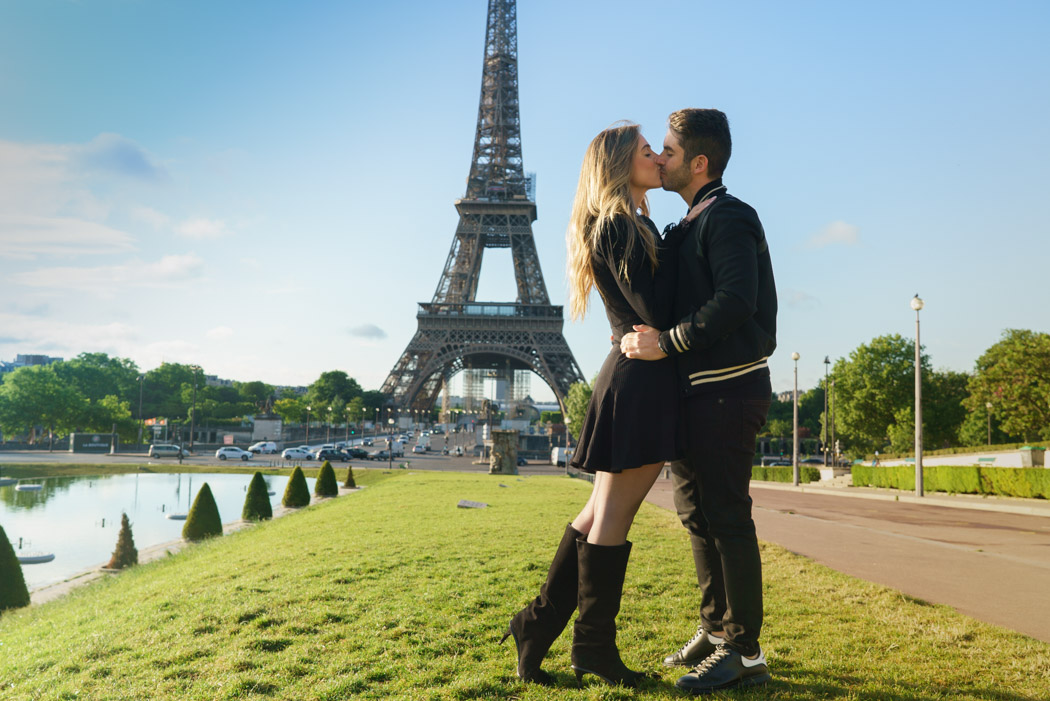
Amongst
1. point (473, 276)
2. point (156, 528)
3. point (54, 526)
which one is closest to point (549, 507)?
point (156, 528)

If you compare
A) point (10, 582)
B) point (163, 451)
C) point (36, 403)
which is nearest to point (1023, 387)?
point (10, 582)

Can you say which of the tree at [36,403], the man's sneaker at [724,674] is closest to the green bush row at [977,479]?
the man's sneaker at [724,674]

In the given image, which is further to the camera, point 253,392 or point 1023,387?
point 253,392

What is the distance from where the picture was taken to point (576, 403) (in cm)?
4491

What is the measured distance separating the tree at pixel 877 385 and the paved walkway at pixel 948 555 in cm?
3359

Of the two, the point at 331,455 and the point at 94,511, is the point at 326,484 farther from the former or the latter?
the point at 331,455

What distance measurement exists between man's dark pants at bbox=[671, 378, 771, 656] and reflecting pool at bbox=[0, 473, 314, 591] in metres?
11.2

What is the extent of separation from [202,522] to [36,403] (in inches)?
1974

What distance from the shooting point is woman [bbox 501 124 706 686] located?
2.74 m

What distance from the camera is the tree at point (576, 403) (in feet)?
145

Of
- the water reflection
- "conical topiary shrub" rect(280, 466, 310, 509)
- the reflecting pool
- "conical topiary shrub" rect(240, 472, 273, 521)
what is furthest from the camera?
the water reflection

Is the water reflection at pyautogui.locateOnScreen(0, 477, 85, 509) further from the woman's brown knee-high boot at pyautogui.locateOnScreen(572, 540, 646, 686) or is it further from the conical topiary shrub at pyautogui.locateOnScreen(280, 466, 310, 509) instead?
the woman's brown knee-high boot at pyautogui.locateOnScreen(572, 540, 646, 686)

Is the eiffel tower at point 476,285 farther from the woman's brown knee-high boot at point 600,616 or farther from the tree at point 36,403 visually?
the woman's brown knee-high boot at point 600,616

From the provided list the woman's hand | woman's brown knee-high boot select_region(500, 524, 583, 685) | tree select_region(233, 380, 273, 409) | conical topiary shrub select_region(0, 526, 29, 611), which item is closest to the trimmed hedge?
conical topiary shrub select_region(0, 526, 29, 611)
